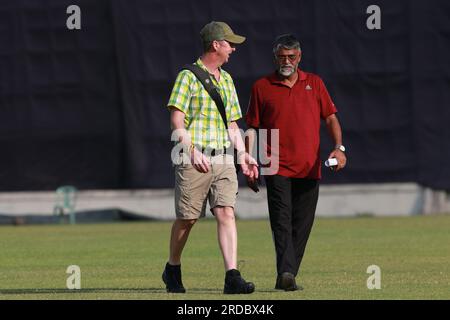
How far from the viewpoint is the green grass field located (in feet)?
36.4

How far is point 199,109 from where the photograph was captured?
10.7 m

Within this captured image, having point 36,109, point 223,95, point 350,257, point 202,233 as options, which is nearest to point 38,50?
point 36,109

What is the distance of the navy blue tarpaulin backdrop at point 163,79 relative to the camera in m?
23.1

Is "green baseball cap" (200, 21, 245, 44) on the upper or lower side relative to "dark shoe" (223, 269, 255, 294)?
upper

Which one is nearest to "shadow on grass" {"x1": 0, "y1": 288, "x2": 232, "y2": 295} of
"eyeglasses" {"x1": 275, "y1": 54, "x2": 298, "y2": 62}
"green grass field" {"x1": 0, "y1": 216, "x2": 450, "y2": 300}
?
"green grass field" {"x1": 0, "y1": 216, "x2": 450, "y2": 300}

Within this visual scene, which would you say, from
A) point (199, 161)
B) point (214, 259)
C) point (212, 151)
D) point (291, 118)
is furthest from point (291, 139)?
point (214, 259)

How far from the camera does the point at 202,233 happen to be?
1989cm

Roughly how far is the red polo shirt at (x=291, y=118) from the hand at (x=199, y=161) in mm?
818

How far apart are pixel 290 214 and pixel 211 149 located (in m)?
0.92

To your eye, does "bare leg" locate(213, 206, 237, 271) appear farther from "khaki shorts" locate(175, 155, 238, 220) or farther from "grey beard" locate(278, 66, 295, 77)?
"grey beard" locate(278, 66, 295, 77)

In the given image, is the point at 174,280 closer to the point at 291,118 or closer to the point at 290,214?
the point at 290,214

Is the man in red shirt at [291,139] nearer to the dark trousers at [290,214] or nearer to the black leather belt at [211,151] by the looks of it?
the dark trousers at [290,214]

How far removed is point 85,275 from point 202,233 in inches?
269

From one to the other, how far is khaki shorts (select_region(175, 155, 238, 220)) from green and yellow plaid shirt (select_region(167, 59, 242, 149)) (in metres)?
0.16
